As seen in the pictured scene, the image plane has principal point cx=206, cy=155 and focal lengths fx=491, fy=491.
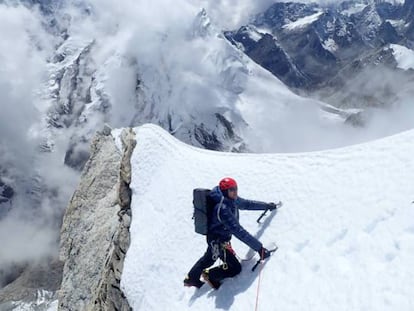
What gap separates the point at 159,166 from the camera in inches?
1016

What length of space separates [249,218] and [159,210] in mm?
6312

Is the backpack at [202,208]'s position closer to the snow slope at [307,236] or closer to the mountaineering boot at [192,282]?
→ the snow slope at [307,236]

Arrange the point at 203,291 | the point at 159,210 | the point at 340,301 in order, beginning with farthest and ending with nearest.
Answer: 1. the point at 159,210
2. the point at 203,291
3. the point at 340,301

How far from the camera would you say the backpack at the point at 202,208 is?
13945mm

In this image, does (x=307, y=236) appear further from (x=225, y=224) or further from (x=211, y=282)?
(x=211, y=282)

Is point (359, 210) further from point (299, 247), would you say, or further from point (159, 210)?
point (159, 210)

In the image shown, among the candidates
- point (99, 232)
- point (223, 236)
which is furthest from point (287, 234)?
point (99, 232)

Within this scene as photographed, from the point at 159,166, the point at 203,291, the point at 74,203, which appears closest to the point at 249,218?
the point at 203,291

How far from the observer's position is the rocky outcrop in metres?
21.8

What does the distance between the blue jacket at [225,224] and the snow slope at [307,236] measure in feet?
3.76

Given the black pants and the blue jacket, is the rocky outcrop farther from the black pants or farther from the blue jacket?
the blue jacket

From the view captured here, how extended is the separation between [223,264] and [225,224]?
1535 mm

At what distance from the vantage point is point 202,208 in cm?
1404

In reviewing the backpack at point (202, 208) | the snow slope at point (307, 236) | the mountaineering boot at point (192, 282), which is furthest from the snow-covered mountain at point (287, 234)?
the backpack at point (202, 208)
